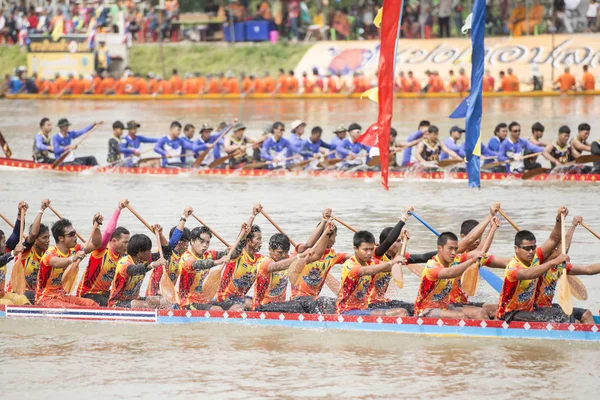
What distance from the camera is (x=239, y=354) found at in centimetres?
945

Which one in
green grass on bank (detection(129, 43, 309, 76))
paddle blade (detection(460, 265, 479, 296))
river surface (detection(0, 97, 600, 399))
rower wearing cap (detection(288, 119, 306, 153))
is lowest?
river surface (detection(0, 97, 600, 399))

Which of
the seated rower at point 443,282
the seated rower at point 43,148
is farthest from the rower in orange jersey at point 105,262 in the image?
the seated rower at point 43,148

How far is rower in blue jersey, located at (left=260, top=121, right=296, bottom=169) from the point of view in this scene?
62.8ft

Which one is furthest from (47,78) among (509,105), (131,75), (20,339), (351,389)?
(351,389)

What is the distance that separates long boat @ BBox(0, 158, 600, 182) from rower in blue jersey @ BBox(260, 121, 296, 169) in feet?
0.53

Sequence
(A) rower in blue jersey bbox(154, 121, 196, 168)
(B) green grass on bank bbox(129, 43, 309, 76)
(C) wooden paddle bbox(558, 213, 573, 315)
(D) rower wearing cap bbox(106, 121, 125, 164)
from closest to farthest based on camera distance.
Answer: (C) wooden paddle bbox(558, 213, 573, 315) < (A) rower in blue jersey bbox(154, 121, 196, 168) < (D) rower wearing cap bbox(106, 121, 125, 164) < (B) green grass on bank bbox(129, 43, 309, 76)

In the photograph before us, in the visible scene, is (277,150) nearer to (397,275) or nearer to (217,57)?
(397,275)

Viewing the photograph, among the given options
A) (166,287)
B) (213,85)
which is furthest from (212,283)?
(213,85)

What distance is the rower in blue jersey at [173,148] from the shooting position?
1938 cm

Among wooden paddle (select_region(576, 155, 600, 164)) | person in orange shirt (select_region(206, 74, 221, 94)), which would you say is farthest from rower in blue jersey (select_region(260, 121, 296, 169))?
person in orange shirt (select_region(206, 74, 221, 94))

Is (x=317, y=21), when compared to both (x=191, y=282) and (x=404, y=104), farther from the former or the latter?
(x=191, y=282)

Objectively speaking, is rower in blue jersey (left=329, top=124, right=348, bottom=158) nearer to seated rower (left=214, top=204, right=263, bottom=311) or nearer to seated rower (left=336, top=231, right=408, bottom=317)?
seated rower (left=214, top=204, right=263, bottom=311)

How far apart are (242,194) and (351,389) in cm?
972

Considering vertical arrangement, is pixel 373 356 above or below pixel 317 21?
below
